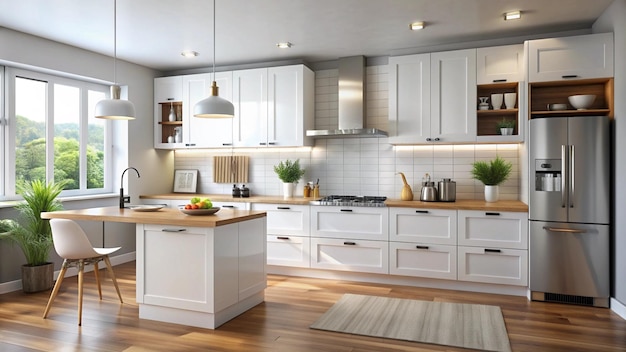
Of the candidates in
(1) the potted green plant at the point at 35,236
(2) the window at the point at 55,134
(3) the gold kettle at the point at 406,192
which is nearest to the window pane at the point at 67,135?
(2) the window at the point at 55,134

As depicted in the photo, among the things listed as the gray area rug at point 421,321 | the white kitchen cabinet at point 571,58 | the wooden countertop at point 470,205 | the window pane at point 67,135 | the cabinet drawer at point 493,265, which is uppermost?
the white kitchen cabinet at point 571,58

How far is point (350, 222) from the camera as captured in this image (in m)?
4.94

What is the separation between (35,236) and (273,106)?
288 cm

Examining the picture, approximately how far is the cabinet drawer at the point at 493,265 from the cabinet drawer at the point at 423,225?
0.69ft

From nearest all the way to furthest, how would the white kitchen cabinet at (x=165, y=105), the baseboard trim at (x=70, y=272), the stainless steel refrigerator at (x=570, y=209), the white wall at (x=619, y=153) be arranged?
the white wall at (x=619, y=153) → the stainless steel refrigerator at (x=570, y=209) → the baseboard trim at (x=70, y=272) → the white kitchen cabinet at (x=165, y=105)

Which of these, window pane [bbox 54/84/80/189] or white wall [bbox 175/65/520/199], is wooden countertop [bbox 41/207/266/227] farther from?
white wall [bbox 175/65/520/199]

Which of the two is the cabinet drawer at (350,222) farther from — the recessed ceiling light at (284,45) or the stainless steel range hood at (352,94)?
the recessed ceiling light at (284,45)

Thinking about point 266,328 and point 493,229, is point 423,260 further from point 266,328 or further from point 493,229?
point 266,328

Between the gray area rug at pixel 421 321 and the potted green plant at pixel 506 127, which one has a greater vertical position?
the potted green plant at pixel 506 127

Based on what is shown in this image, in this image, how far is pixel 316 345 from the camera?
314cm

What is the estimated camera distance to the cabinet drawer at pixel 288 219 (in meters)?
5.13

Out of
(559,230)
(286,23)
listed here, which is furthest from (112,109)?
(559,230)

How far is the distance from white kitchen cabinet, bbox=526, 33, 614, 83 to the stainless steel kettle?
1.42m

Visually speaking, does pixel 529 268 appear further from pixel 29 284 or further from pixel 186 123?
pixel 29 284
